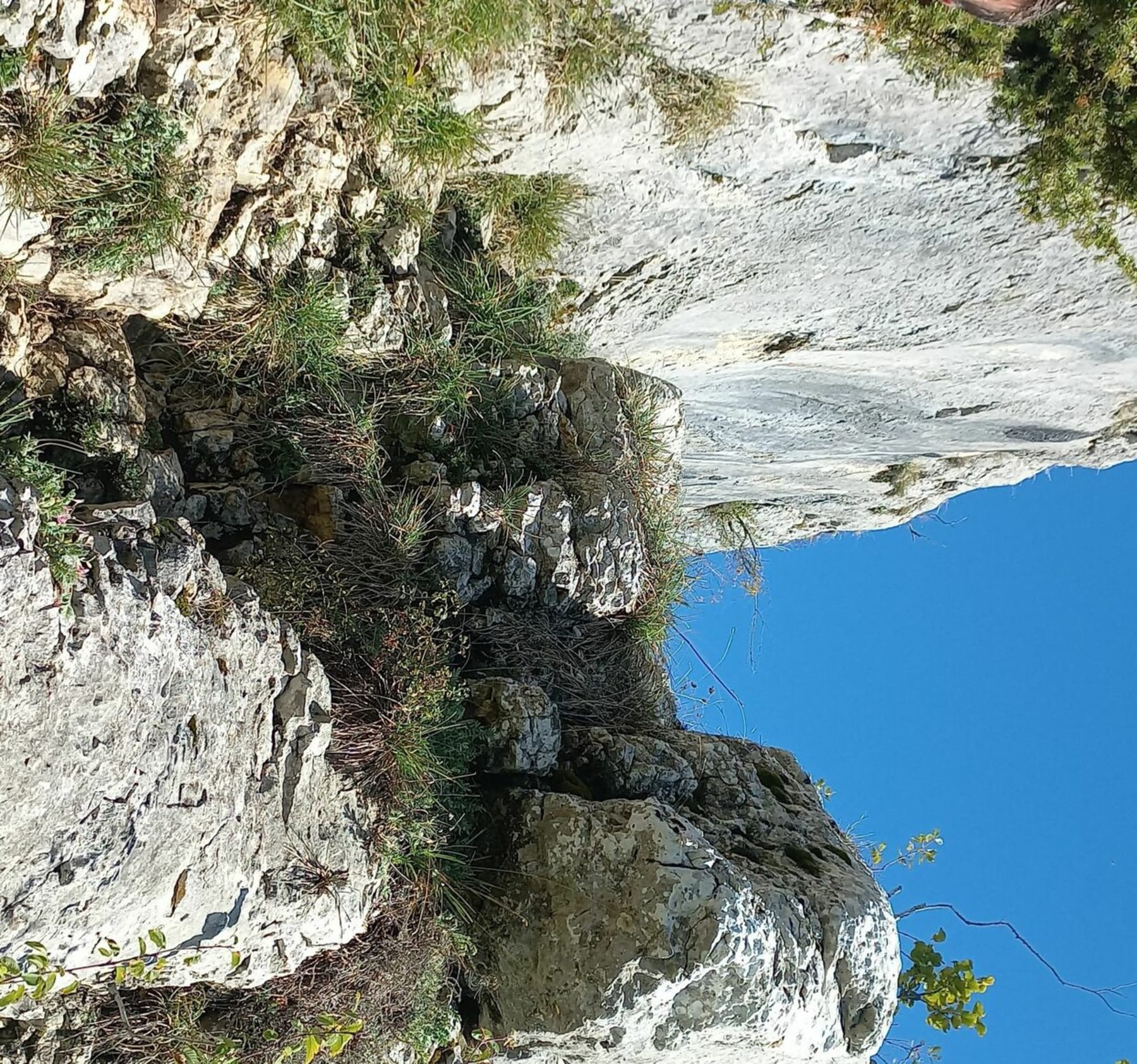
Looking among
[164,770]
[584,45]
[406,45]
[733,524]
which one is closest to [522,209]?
[584,45]

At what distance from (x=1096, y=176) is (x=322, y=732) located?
15.2ft

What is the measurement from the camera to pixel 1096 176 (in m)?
4.82

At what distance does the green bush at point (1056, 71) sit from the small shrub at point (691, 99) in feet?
1.98

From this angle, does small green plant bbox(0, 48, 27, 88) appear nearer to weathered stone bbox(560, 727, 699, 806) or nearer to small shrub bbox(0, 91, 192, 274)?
small shrub bbox(0, 91, 192, 274)

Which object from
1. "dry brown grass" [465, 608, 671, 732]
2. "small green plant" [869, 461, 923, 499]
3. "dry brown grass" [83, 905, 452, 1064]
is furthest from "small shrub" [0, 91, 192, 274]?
"small green plant" [869, 461, 923, 499]

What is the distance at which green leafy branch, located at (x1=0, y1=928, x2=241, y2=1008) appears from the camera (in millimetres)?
2711

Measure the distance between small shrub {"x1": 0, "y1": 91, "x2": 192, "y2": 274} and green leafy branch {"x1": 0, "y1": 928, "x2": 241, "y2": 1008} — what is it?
91.2 inches

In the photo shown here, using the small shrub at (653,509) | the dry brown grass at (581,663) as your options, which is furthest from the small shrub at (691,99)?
the dry brown grass at (581,663)

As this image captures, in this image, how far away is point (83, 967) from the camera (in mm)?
3029

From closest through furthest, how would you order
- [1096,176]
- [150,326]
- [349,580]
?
[150,326]
[349,580]
[1096,176]

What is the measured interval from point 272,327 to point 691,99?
2.20 metres

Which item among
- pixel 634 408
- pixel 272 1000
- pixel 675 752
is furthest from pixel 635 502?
pixel 272 1000

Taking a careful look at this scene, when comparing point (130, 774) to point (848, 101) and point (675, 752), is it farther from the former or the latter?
point (848, 101)

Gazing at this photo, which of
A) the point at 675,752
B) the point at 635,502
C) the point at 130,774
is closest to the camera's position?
the point at 130,774
